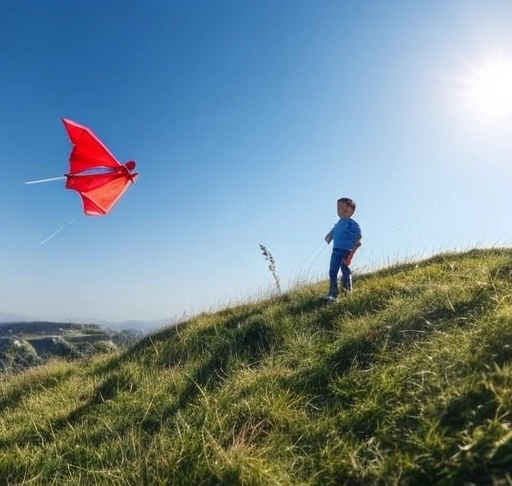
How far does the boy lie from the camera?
8.79m

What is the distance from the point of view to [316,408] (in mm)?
4176

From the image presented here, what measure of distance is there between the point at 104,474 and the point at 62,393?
13.9ft

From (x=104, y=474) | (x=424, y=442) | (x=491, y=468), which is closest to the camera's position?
(x=491, y=468)

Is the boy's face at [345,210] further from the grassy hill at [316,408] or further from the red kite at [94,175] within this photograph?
the red kite at [94,175]

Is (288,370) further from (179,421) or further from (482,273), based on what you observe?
(482,273)

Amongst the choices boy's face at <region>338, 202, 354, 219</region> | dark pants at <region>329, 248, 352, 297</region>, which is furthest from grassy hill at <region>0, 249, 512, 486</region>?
boy's face at <region>338, 202, 354, 219</region>

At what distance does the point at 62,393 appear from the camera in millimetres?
7555

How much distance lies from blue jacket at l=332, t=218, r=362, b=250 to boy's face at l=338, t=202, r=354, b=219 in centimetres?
8

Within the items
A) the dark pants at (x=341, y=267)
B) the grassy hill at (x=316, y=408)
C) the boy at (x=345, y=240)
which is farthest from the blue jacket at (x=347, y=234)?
the grassy hill at (x=316, y=408)

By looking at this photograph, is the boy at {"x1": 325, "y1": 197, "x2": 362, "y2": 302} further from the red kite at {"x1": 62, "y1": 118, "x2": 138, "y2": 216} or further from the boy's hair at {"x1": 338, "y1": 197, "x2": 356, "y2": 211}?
the red kite at {"x1": 62, "y1": 118, "x2": 138, "y2": 216}

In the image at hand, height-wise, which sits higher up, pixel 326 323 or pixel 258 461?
pixel 326 323

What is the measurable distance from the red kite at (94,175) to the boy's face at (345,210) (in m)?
3.96

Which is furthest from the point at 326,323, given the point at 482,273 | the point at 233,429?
the point at 233,429

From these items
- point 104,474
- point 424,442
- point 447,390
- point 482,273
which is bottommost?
point 104,474
